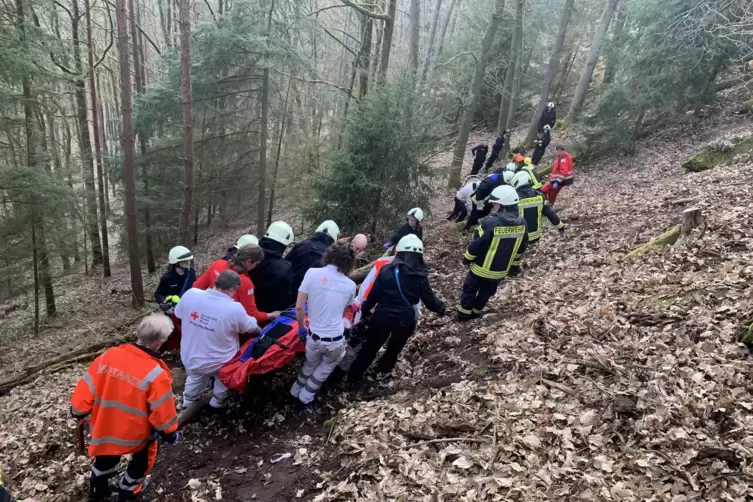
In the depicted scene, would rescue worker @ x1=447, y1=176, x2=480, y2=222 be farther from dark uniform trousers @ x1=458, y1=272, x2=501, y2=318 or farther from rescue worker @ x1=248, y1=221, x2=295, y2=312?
rescue worker @ x1=248, y1=221, x2=295, y2=312

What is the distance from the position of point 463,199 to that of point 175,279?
27.6 feet

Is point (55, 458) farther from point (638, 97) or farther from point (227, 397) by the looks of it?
point (638, 97)

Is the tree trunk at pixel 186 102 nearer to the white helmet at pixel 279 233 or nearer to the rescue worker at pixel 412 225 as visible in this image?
the rescue worker at pixel 412 225

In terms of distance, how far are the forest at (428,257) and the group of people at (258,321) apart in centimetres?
50

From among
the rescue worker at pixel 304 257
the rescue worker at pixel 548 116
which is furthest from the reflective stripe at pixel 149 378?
the rescue worker at pixel 548 116

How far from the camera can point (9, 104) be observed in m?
10.2

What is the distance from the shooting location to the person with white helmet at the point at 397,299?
17.9 feet

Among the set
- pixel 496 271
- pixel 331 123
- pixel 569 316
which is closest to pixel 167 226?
pixel 331 123

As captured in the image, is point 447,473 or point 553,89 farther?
point 553,89

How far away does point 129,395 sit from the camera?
11.9ft

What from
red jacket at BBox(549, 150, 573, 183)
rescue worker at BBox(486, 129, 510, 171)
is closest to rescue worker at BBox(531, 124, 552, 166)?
rescue worker at BBox(486, 129, 510, 171)

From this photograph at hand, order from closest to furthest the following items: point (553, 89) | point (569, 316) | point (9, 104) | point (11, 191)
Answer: point (569, 316) < point (9, 104) < point (11, 191) < point (553, 89)

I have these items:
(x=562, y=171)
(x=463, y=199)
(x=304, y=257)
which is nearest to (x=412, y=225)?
(x=304, y=257)

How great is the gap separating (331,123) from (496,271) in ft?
49.3
